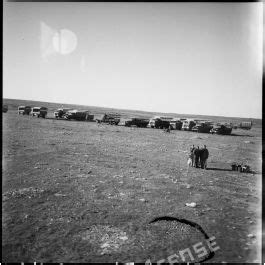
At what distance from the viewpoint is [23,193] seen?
18.6ft

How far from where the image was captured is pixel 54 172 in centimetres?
705

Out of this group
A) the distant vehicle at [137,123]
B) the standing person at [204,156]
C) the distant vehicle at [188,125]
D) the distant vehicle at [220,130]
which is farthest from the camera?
the distant vehicle at [137,123]

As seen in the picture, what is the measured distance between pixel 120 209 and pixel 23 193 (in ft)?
7.10

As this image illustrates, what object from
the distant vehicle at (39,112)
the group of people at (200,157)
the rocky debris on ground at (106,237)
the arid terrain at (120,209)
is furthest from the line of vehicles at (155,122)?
the rocky debris on ground at (106,237)

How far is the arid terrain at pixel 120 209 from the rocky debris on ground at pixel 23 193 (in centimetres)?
2

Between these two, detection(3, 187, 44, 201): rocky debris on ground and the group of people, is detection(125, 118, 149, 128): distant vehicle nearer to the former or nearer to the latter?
the group of people

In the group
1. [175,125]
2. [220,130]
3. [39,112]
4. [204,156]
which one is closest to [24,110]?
[39,112]

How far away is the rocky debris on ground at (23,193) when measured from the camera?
552 centimetres

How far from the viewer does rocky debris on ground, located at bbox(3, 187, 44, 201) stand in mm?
5523

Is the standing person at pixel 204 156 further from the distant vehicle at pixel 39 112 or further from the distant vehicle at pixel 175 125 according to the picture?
the distant vehicle at pixel 39 112

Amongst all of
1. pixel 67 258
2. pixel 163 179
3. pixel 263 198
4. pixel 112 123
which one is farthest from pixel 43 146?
pixel 112 123

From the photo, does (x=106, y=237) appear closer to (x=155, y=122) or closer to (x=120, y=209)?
(x=120, y=209)

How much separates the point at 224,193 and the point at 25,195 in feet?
14.6

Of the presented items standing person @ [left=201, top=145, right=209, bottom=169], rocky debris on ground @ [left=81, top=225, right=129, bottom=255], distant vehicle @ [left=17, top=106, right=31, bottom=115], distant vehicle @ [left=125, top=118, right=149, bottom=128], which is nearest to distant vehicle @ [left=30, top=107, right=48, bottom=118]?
distant vehicle @ [left=17, top=106, right=31, bottom=115]
